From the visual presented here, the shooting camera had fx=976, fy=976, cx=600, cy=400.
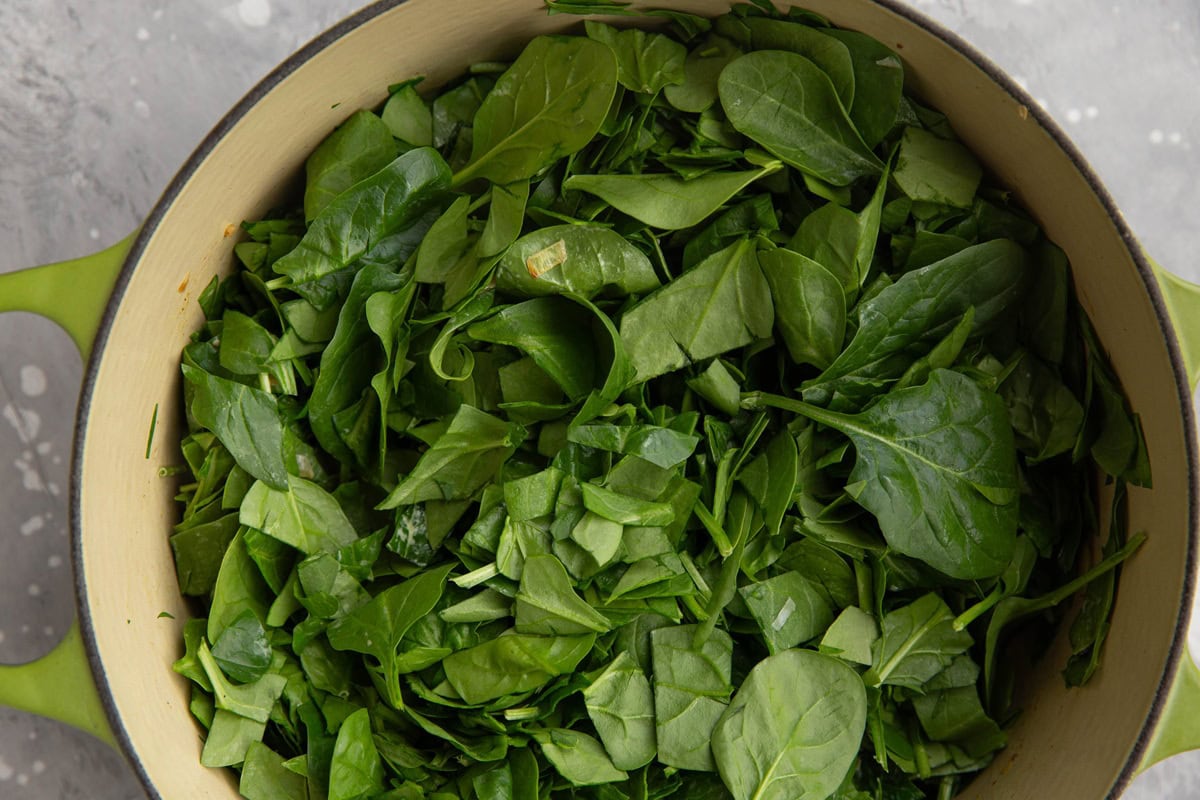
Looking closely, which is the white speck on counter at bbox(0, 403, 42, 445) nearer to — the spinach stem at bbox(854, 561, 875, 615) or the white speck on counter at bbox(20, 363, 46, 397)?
the white speck on counter at bbox(20, 363, 46, 397)

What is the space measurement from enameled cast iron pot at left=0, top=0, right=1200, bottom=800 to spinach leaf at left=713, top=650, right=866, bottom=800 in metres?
0.18

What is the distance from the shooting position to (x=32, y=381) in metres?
1.04

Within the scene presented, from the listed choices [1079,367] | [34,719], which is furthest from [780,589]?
[34,719]

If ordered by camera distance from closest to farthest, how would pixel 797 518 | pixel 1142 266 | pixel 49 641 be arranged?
pixel 1142 266 < pixel 797 518 < pixel 49 641

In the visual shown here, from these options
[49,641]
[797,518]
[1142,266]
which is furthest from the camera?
[49,641]

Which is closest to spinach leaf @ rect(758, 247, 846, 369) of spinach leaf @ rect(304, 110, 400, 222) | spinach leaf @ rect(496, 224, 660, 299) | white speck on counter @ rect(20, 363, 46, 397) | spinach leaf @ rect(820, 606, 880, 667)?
spinach leaf @ rect(496, 224, 660, 299)

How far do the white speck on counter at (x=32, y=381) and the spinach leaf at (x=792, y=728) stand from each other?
78 centimetres

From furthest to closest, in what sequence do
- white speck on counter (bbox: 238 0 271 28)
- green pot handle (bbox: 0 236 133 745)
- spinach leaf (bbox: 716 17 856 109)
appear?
white speck on counter (bbox: 238 0 271 28)
spinach leaf (bbox: 716 17 856 109)
green pot handle (bbox: 0 236 133 745)

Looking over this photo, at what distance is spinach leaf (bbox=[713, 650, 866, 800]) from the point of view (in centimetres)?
83

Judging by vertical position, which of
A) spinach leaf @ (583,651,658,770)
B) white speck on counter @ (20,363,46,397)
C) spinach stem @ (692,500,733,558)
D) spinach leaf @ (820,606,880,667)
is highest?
spinach stem @ (692,500,733,558)

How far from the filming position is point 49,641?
1.01 meters

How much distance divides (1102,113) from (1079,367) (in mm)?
386

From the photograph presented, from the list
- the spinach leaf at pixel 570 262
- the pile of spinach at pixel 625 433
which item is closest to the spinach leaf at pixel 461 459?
the pile of spinach at pixel 625 433

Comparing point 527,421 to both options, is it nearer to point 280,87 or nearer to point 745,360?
point 745,360
